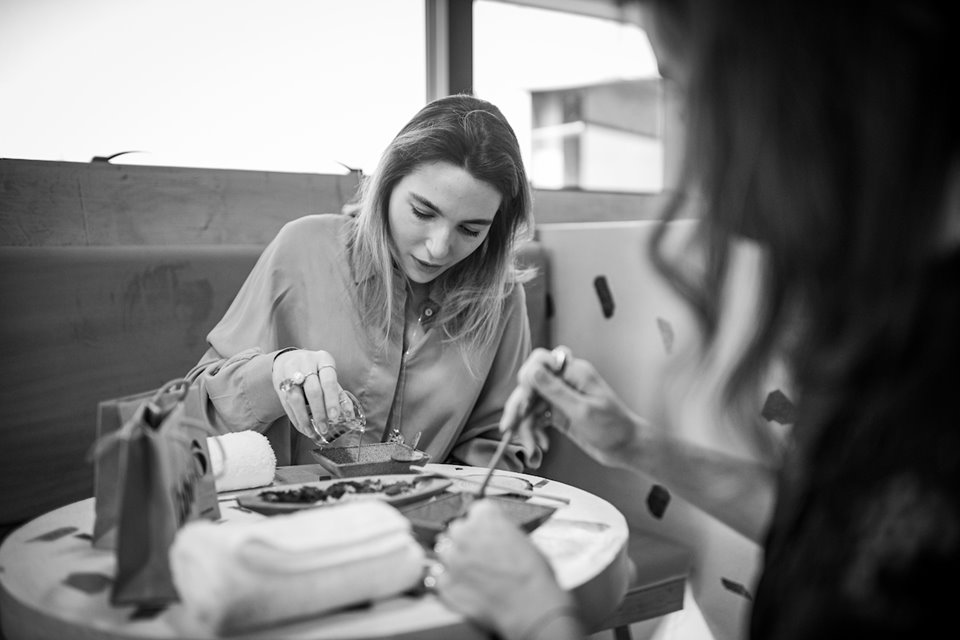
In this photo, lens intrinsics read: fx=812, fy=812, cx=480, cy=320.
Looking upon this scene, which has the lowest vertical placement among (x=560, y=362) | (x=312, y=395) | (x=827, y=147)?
(x=312, y=395)

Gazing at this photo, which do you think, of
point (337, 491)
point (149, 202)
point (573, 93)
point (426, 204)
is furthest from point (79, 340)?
point (573, 93)

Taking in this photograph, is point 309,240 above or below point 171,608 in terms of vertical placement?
above

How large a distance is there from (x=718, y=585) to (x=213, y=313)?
1.43m

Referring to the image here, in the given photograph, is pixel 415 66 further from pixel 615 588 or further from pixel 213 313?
pixel 615 588

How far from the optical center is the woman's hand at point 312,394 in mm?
1423

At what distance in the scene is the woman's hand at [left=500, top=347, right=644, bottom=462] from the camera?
1123 mm

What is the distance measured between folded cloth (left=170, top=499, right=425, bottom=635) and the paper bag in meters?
0.03

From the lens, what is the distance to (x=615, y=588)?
983 millimetres

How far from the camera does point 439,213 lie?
175 cm

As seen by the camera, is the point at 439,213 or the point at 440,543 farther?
the point at 439,213

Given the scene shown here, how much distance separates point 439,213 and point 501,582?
111cm

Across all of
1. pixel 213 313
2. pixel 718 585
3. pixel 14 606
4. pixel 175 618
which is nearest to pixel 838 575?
pixel 175 618

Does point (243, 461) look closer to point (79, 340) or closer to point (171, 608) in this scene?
point (171, 608)

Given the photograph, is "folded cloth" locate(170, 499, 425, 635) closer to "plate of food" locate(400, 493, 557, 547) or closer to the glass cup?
"plate of food" locate(400, 493, 557, 547)
